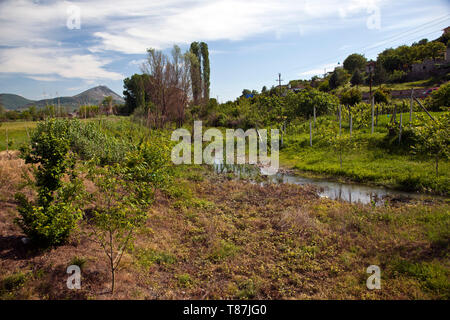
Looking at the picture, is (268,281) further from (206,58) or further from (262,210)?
(206,58)

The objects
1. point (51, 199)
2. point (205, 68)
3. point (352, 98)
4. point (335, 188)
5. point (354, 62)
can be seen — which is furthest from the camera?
point (354, 62)

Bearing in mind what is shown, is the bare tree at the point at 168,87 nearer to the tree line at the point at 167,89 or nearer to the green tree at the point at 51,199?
the tree line at the point at 167,89

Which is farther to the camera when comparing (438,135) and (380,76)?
(380,76)

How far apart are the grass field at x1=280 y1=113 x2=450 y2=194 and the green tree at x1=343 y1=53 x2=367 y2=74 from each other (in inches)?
1648

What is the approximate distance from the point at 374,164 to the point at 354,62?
4916cm

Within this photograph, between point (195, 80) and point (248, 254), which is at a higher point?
point (195, 80)

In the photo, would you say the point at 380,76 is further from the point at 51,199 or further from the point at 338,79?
the point at 51,199

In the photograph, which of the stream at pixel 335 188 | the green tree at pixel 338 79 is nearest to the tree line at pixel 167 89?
the stream at pixel 335 188

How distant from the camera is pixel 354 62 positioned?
2083 inches

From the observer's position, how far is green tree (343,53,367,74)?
52.8 metres

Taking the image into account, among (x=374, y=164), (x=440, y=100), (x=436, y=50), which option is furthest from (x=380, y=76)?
(x=374, y=164)
